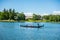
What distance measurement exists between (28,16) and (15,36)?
0.59 meters

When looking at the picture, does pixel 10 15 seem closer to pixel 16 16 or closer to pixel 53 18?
pixel 16 16

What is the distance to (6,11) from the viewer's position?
5125mm

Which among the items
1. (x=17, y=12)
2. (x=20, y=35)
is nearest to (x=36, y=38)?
(x=20, y=35)

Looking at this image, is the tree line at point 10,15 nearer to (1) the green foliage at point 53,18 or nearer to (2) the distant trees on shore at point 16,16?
(2) the distant trees on shore at point 16,16

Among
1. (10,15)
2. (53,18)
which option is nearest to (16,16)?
(10,15)

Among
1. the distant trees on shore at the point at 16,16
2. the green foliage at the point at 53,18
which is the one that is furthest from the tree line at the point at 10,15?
the green foliage at the point at 53,18

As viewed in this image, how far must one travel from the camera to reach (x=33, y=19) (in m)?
5.15

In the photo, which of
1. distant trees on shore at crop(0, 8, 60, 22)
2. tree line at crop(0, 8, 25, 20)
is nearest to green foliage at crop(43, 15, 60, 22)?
distant trees on shore at crop(0, 8, 60, 22)

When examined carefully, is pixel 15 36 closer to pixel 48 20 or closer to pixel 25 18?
pixel 25 18

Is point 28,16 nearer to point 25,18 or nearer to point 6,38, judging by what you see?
point 25,18

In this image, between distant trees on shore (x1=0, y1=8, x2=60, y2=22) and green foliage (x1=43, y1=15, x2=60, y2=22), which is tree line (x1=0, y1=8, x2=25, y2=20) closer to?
distant trees on shore (x1=0, y1=8, x2=60, y2=22)

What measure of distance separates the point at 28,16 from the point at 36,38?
56cm

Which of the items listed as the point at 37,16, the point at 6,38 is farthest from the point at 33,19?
the point at 6,38

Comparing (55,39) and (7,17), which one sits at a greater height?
(7,17)
